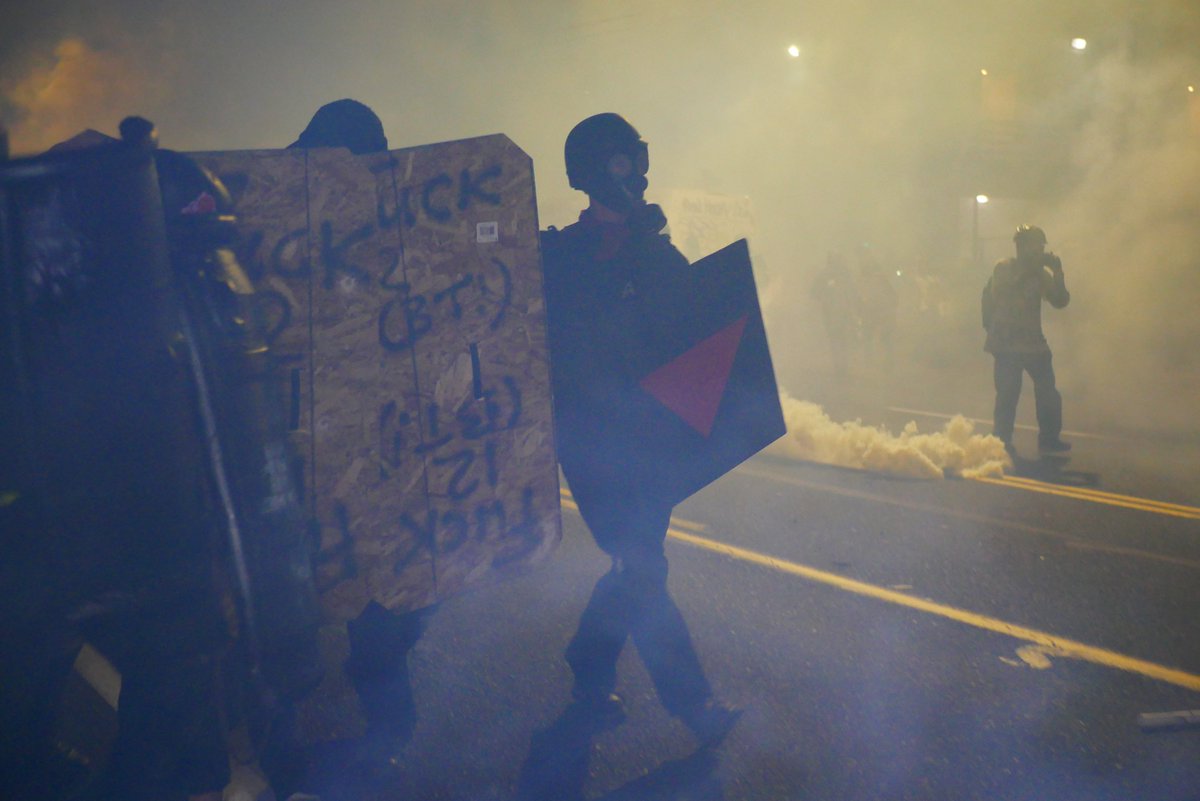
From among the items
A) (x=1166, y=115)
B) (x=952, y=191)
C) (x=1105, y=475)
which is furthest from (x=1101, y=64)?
(x=1105, y=475)

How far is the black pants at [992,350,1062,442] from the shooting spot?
726cm

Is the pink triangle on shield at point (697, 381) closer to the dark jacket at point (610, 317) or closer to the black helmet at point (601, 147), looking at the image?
the dark jacket at point (610, 317)

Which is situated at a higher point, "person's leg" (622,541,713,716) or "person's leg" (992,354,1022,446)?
"person's leg" (622,541,713,716)

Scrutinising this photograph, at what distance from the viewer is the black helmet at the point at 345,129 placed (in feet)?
9.47

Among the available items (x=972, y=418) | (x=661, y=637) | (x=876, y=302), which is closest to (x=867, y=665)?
(x=661, y=637)

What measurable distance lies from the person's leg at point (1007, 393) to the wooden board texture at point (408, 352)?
20.2ft

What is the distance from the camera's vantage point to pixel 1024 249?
7.34m

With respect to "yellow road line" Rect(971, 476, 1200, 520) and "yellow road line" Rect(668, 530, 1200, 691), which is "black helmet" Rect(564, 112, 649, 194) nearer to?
"yellow road line" Rect(668, 530, 1200, 691)

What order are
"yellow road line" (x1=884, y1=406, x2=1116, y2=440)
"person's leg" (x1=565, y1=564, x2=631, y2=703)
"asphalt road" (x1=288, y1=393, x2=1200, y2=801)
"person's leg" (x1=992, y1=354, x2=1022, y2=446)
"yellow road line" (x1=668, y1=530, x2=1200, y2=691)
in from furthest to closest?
"yellow road line" (x1=884, y1=406, x2=1116, y2=440), "person's leg" (x1=992, y1=354, x2=1022, y2=446), "yellow road line" (x1=668, y1=530, x2=1200, y2=691), "person's leg" (x1=565, y1=564, x2=631, y2=703), "asphalt road" (x1=288, y1=393, x2=1200, y2=801)

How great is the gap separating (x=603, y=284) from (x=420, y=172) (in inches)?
25.8

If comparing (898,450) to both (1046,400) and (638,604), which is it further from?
(638,604)

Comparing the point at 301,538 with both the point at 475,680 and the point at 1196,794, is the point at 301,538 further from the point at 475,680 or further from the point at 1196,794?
the point at 1196,794

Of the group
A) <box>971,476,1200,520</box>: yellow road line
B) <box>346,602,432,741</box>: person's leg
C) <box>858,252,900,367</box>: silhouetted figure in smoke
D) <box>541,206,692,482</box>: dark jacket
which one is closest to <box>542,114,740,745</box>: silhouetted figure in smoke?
<box>541,206,692,482</box>: dark jacket

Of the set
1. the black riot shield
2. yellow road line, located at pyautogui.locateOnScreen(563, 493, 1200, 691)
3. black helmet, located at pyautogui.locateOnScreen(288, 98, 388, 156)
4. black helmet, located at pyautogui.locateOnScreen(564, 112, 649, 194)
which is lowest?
yellow road line, located at pyautogui.locateOnScreen(563, 493, 1200, 691)
